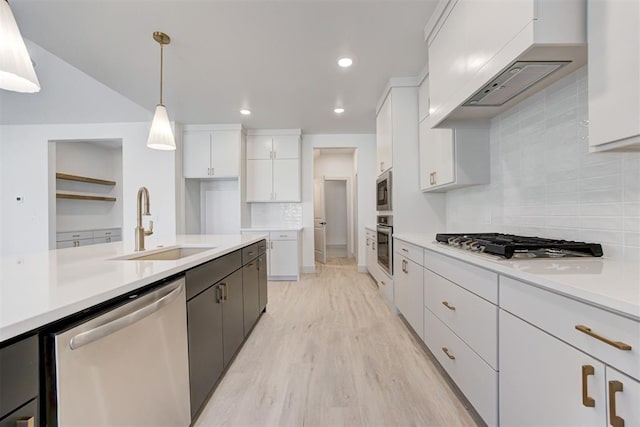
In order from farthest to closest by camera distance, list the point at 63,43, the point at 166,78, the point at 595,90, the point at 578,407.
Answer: the point at 166,78, the point at 63,43, the point at 595,90, the point at 578,407

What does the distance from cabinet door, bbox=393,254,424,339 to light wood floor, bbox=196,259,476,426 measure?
0.60ft

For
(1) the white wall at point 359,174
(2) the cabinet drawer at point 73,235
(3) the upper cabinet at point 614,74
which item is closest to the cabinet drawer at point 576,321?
(3) the upper cabinet at point 614,74

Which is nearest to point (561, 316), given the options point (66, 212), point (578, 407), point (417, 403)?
point (578, 407)

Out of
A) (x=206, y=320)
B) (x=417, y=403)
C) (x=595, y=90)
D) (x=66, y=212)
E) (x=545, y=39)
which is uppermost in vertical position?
(x=545, y=39)

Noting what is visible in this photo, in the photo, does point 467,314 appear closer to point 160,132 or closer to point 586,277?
point 586,277

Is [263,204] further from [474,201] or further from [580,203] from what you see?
[580,203]

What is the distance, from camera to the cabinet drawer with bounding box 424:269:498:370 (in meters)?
1.20

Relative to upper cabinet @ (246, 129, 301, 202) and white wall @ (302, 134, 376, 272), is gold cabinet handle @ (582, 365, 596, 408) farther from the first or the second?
white wall @ (302, 134, 376, 272)

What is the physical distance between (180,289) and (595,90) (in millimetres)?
1772

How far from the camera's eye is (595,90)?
1016 mm

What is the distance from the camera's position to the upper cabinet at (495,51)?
1104 millimetres

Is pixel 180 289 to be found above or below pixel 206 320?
above

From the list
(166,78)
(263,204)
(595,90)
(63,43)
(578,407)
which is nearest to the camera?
(578,407)

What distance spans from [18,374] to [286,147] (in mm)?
4468
